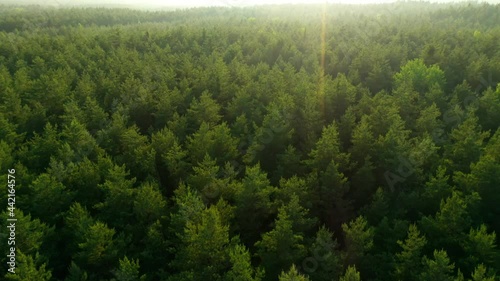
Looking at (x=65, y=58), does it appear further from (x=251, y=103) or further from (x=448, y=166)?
(x=448, y=166)

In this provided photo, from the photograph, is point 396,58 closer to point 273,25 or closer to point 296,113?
point 296,113

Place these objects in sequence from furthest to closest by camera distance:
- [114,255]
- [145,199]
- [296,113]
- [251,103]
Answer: [251,103] → [296,113] → [145,199] → [114,255]

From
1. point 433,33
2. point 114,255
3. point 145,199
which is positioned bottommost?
point 114,255

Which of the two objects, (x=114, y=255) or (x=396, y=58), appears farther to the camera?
(x=396, y=58)

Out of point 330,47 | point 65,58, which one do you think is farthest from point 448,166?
point 65,58

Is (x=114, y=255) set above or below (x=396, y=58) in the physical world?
below

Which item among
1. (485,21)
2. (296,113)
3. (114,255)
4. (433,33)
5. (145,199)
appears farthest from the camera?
(485,21)

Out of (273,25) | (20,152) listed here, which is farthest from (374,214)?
(273,25)
